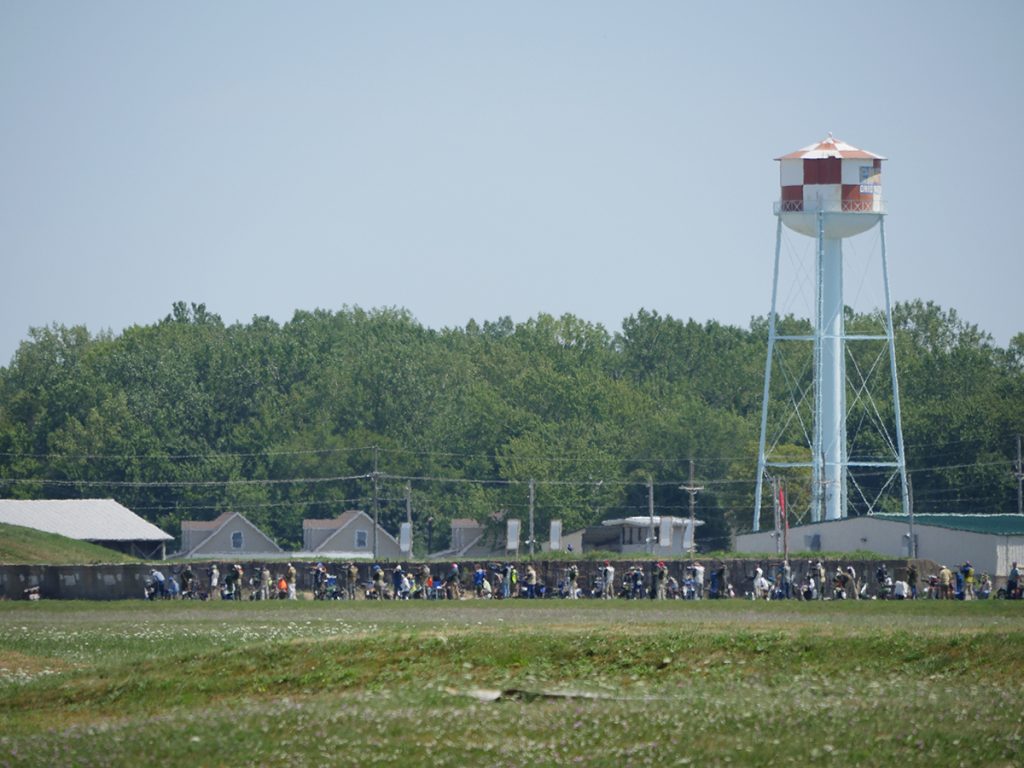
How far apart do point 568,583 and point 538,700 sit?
43.2 metres

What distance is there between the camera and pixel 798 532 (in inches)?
3533

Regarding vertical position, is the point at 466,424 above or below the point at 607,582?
above

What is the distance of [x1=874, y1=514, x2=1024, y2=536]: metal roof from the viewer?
79512 millimetres

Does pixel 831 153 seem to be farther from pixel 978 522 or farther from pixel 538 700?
pixel 538 700

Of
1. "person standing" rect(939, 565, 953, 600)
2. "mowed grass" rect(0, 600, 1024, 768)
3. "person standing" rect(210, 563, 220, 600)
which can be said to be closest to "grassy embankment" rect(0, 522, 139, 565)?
"person standing" rect(210, 563, 220, 600)

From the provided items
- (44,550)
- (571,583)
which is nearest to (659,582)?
(571,583)

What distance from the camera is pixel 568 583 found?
69.4m

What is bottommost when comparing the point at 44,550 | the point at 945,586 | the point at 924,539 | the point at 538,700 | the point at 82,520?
the point at 538,700

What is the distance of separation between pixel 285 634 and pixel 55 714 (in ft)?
51.2

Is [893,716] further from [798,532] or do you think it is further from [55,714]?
[798,532]

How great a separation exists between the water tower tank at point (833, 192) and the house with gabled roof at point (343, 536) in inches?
1985

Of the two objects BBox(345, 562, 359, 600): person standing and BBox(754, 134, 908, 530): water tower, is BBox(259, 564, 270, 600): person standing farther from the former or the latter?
BBox(754, 134, 908, 530): water tower

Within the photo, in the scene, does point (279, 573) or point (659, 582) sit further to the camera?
point (279, 573)

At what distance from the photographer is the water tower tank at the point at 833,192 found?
3435 inches
